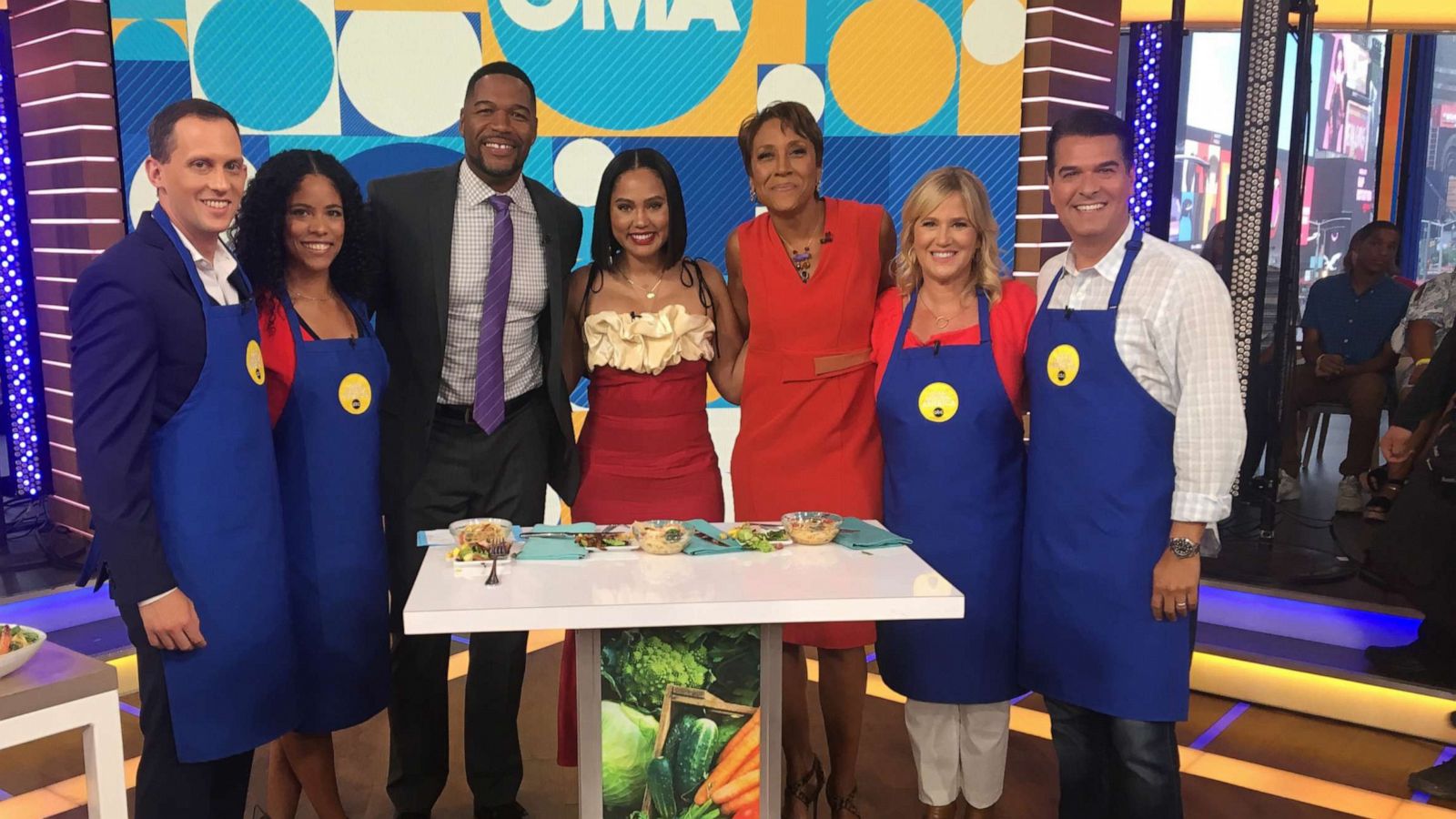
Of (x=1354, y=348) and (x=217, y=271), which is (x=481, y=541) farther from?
(x=1354, y=348)

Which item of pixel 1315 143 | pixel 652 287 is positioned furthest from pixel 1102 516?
pixel 1315 143

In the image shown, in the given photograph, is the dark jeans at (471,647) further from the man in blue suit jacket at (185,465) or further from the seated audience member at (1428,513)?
the seated audience member at (1428,513)

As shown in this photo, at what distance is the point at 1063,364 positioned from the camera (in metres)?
2.45

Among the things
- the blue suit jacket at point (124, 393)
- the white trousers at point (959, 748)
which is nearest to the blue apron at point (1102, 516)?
the white trousers at point (959, 748)

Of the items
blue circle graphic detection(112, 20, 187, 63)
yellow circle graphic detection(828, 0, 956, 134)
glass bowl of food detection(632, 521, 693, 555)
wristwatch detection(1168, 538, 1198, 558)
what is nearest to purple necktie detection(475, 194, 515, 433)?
glass bowl of food detection(632, 521, 693, 555)

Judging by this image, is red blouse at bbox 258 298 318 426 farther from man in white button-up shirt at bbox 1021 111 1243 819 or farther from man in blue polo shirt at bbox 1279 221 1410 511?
man in blue polo shirt at bbox 1279 221 1410 511

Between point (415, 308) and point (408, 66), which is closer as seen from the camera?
point (415, 308)

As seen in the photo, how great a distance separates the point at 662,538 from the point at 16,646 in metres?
1.16

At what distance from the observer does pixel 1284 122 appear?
5.20 meters

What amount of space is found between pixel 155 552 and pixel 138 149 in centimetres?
303

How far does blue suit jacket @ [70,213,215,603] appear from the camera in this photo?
205cm

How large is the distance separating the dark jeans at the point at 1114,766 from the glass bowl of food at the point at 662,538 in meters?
1.02

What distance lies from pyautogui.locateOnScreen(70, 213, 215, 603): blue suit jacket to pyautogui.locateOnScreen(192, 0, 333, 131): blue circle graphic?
2.56 metres

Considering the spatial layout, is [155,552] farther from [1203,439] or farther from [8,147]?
[8,147]
